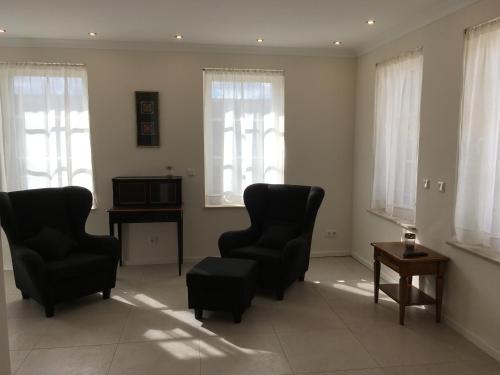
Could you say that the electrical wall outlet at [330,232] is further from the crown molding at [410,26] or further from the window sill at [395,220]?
the crown molding at [410,26]

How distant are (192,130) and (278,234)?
181cm

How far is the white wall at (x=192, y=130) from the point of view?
4.84 m

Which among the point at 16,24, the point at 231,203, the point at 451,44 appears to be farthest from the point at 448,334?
the point at 16,24

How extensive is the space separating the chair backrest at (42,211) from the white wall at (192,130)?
79 centimetres

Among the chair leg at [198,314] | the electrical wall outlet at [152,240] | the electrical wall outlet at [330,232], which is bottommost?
the chair leg at [198,314]

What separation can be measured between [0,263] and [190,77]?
11.7 ft

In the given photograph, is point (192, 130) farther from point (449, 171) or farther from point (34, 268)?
point (449, 171)

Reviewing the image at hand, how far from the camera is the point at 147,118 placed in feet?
16.1

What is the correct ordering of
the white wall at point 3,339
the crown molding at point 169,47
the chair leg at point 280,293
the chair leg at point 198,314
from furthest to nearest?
the crown molding at point 169,47 < the chair leg at point 280,293 < the chair leg at point 198,314 < the white wall at point 3,339

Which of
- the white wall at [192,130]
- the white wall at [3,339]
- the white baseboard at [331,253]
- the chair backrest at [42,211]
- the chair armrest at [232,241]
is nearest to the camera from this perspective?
the white wall at [3,339]

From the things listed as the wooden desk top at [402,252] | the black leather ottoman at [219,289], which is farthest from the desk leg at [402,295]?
the black leather ottoman at [219,289]

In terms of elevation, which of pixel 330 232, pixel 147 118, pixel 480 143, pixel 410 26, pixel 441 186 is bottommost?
pixel 330 232

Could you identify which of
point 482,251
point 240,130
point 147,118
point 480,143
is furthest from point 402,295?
point 147,118

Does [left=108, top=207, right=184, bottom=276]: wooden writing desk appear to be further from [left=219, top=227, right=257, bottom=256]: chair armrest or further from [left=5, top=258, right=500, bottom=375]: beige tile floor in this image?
[left=5, top=258, right=500, bottom=375]: beige tile floor
